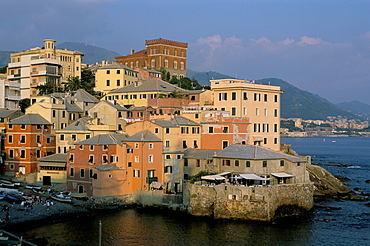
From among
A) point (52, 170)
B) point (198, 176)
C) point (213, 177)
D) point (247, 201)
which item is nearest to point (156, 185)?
point (198, 176)

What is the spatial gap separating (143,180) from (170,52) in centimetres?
7771

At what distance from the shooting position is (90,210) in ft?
226

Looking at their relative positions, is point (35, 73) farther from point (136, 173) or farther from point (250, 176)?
point (250, 176)

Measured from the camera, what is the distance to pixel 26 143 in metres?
84.4

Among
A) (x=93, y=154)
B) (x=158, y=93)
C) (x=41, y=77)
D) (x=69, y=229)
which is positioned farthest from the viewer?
(x=41, y=77)

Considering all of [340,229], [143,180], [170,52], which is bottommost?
[340,229]

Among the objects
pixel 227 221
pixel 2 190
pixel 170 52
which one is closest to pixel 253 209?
pixel 227 221

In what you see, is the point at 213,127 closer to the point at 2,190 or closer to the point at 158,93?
the point at 158,93

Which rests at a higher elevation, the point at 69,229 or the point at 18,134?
the point at 18,134

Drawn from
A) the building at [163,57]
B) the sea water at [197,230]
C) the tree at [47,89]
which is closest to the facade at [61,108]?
the tree at [47,89]

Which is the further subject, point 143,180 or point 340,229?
point 143,180

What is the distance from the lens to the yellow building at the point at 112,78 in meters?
113

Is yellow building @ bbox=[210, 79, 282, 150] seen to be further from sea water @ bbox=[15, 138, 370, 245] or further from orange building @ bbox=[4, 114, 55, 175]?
orange building @ bbox=[4, 114, 55, 175]

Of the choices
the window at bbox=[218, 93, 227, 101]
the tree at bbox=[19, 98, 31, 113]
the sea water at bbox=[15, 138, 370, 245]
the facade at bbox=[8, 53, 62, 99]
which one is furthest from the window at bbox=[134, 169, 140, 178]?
the facade at bbox=[8, 53, 62, 99]
